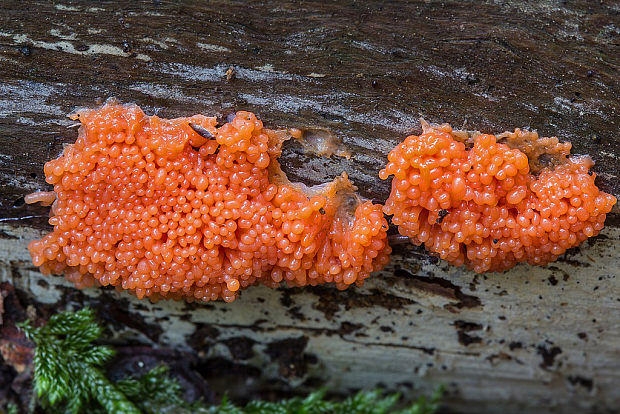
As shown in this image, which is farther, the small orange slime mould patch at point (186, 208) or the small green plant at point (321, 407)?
the small green plant at point (321, 407)

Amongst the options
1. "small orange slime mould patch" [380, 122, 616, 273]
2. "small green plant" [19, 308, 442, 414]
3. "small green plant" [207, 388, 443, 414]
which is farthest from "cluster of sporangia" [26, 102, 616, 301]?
"small green plant" [207, 388, 443, 414]

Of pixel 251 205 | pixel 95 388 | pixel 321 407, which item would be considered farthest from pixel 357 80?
pixel 95 388

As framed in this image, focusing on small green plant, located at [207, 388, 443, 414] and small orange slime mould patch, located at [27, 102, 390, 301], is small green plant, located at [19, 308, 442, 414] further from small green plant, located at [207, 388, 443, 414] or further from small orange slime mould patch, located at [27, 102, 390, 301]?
small orange slime mould patch, located at [27, 102, 390, 301]

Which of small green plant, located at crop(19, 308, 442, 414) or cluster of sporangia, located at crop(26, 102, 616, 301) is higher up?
cluster of sporangia, located at crop(26, 102, 616, 301)

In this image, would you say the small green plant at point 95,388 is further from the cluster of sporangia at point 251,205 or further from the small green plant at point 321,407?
the cluster of sporangia at point 251,205

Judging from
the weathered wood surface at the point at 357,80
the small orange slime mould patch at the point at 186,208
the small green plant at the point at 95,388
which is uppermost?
the weathered wood surface at the point at 357,80

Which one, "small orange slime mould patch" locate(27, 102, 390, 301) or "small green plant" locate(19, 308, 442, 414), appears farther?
"small green plant" locate(19, 308, 442, 414)

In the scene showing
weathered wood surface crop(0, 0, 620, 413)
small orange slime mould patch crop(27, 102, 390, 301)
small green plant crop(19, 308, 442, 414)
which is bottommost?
small green plant crop(19, 308, 442, 414)

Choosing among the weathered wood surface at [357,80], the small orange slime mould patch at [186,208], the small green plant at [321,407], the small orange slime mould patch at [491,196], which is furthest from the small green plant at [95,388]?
the small orange slime mould patch at [491,196]
